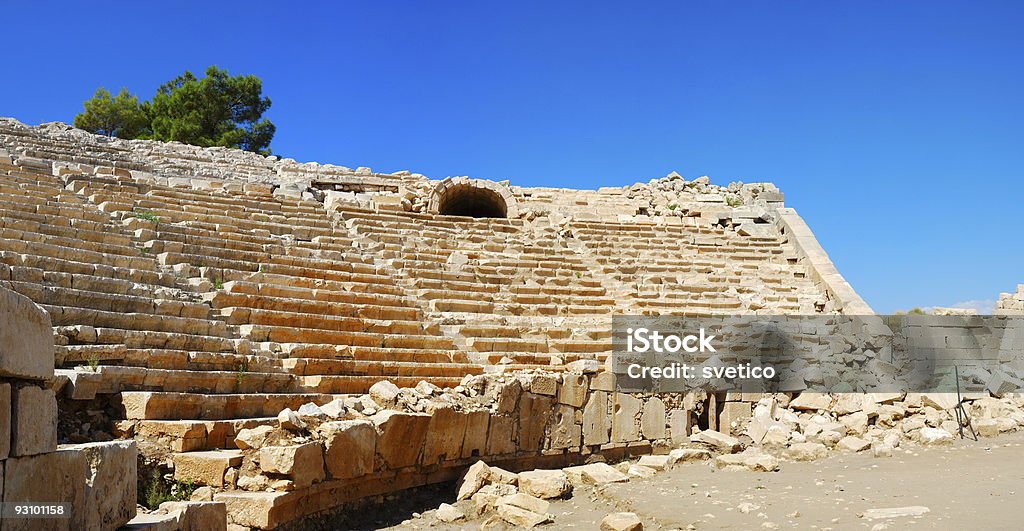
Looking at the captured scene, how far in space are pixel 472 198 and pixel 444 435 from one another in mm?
10813

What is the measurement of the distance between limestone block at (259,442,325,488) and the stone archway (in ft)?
34.8

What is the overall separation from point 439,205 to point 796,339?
808cm

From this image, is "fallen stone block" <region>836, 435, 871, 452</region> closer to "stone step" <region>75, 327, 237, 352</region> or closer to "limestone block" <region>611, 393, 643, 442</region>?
"limestone block" <region>611, 393, 643, 442</region>

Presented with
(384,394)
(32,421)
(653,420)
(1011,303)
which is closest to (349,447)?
(384,394)

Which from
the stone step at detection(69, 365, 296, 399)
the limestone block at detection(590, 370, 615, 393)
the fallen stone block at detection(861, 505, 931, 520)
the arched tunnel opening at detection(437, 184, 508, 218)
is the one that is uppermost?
the arched tunnel opening at detection(437, 184, 508, 218)

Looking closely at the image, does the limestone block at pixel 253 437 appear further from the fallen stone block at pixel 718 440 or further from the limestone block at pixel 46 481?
the fallen stone block at pixel 718 440

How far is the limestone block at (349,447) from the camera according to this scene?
23.0 feet

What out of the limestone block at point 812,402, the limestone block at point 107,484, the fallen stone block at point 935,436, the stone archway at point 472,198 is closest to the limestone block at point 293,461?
the limestone block at point 107,484

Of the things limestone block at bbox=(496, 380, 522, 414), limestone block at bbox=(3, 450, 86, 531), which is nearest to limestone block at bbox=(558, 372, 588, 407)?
limestone block at bbox=(496, 380, 522, 414)

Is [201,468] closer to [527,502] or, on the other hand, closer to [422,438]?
[422,438]

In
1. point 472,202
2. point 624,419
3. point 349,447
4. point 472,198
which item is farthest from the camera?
point 472,202

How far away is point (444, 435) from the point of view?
848cm

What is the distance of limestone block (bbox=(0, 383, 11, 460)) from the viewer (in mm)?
2947

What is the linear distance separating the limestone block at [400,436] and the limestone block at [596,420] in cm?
277
